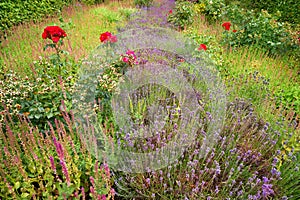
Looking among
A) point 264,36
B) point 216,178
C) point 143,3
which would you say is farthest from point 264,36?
point 143,3

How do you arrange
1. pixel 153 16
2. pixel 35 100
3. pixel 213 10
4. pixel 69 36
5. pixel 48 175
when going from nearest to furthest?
1. pixel 48 175
2. pixel 35 100
3. pixel 69 36
4. pixel 213 10
5. pixel 153 16

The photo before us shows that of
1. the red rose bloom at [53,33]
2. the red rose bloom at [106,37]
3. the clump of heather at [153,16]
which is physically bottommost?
the clump of heather at [153,16]

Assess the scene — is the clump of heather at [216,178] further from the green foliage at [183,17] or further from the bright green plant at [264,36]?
the green foliage at [183,17]

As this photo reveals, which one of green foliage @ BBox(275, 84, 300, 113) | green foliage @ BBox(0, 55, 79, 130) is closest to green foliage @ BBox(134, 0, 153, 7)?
green foliage @ BBox(275, 84, 300, 113)

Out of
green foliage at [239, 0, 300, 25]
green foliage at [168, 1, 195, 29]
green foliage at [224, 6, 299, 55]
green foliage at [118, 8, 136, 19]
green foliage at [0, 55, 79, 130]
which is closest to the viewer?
green foliage at [0, 55, 79, 130]

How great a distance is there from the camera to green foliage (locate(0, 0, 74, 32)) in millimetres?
6116

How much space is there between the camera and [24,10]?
6789 mm

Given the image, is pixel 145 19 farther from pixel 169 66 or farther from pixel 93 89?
pixel 93 89

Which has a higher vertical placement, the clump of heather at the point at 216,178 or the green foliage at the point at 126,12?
the green foliage at the point at 126,12

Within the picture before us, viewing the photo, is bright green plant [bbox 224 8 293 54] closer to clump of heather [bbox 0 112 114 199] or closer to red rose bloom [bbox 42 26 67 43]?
→ red rose bloom [bbox 42 26 67 43]

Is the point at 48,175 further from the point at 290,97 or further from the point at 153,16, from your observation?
the point at 153,16

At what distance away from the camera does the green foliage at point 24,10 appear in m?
6.12

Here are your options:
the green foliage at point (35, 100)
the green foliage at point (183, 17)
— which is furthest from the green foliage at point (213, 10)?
the green foliage at point (35, 100)

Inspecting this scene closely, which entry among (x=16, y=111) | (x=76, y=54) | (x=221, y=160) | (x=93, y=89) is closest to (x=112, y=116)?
(x=93, y=89)
